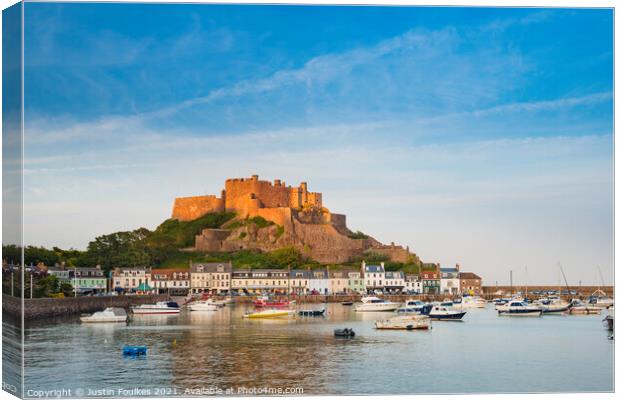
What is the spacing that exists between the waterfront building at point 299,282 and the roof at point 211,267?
10.8ft

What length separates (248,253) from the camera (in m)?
49.9

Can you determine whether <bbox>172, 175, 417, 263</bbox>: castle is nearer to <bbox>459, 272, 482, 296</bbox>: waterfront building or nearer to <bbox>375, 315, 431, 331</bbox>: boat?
<bbox>459, 272, 482, 296</bbox>: waterfront building

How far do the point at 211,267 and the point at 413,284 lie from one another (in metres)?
10.7

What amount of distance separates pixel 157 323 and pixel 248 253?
26.4 m

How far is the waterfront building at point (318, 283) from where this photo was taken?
45.0m

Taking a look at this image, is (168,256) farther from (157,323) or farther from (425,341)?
(425,341)

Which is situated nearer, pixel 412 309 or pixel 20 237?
pixel 20 237

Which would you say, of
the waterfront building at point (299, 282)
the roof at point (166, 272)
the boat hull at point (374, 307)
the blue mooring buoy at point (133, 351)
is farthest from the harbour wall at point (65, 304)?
the waterfront building at point (299, 282)

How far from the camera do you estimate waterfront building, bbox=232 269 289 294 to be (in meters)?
44.9

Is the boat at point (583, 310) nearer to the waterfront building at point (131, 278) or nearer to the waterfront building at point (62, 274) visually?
the waterfront building at point (62, 274)

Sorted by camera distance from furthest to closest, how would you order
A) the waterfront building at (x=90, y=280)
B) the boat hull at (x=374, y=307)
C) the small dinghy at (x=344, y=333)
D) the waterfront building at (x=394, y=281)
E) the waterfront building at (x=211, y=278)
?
the waterfront building at (x=394, y=281), the waterfront building at (x=211, y=278), the waterfront building at (x=90, y=280), the boat hull at (x=374, y=307), the small dinghy at (x=344, y=333)

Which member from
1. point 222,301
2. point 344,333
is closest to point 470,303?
point 222,301

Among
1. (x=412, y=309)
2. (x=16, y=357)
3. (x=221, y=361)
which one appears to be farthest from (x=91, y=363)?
(x=412, y=309)

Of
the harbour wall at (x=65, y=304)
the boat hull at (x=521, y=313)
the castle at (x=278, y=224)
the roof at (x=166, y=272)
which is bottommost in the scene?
the boat hull at (x=521, y=313)
